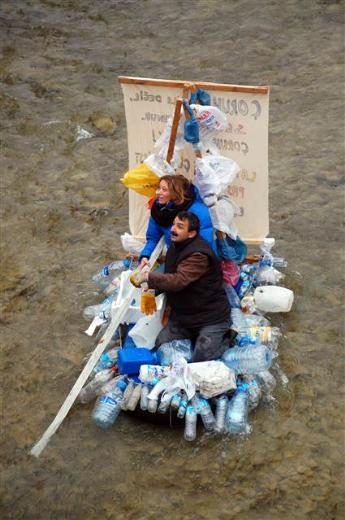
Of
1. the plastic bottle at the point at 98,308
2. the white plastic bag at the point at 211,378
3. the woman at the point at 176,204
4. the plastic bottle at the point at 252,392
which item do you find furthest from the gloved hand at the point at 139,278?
the plastic bottle at the point at 252,392

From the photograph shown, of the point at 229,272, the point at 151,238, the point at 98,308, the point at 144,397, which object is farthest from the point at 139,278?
the point at 98,308

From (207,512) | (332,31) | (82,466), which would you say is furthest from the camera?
(332,31)

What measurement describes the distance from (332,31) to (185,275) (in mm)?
7969

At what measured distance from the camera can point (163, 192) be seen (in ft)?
19.2

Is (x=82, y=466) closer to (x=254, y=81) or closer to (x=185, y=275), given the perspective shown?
(x=185, y=275)

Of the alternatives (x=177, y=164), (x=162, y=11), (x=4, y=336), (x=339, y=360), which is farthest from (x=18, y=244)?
(x=162, y=11)

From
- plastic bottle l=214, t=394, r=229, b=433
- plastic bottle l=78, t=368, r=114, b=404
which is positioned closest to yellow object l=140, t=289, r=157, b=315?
plastic bottle l=78, t=368, r=114, b=404

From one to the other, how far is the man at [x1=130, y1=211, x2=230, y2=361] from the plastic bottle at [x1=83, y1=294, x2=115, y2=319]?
962 mm

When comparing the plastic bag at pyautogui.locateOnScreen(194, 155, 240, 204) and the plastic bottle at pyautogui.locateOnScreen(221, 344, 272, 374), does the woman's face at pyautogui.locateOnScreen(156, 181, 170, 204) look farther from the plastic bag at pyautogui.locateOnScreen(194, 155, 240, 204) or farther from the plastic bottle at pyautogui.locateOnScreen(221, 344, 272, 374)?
the plastic bottle at pyautogui.locateOnScreen(221, 344, 272, 374)

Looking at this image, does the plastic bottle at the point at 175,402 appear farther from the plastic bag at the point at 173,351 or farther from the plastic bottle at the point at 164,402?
the plastic bag at the point at 173,351

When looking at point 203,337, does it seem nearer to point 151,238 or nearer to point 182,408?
point 182,408

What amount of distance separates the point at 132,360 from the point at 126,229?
2742 millimetres

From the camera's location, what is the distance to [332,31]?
12.0 metres

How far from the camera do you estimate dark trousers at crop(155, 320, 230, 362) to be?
5.73m
